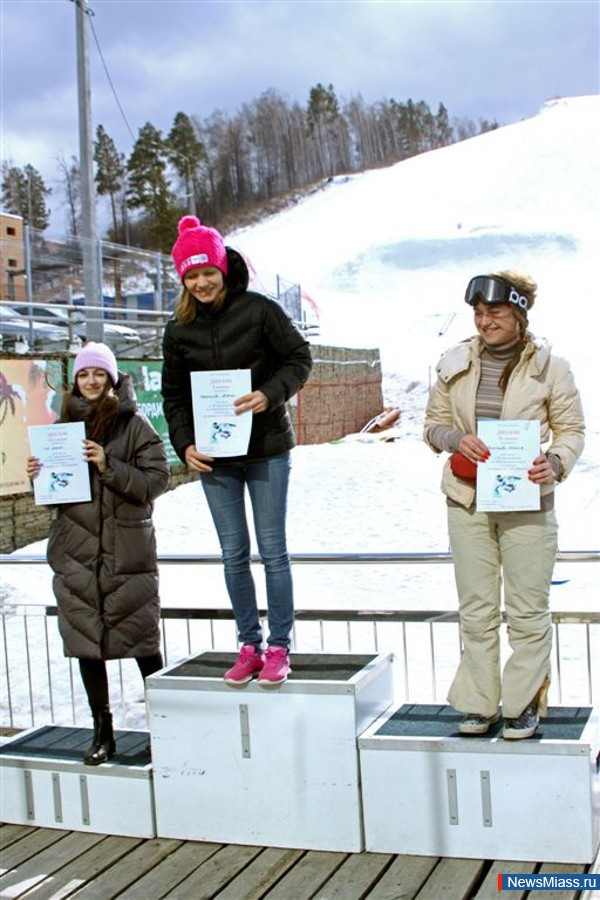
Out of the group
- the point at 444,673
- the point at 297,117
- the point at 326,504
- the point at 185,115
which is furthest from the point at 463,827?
the point at 297,117

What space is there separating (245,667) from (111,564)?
0.72 meters

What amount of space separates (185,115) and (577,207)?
43.7 metres

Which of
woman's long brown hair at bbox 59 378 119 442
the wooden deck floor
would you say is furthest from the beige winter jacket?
woman's long brown hair at bbox 59 378 119 442

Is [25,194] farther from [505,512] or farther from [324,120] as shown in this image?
[505,512]

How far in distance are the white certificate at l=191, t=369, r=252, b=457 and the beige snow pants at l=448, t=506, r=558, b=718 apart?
0.89 metres

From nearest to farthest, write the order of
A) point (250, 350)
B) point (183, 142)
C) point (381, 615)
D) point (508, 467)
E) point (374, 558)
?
point (508, 467) → point (250, 350) → point (381, 615) → point (374, 558) → point (183, 142)

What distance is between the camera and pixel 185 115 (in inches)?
3541

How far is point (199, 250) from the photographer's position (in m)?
3.93

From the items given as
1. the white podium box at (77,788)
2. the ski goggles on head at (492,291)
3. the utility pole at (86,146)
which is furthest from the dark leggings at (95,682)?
the utility pole at (86,146)

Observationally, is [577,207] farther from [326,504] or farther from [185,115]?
[326,504]

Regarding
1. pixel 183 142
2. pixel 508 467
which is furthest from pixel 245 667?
pixel 183 142

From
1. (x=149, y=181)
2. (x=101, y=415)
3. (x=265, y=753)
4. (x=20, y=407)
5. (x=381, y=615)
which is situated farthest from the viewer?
(x=149, y=181)

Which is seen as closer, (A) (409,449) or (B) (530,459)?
(B) (530,459)

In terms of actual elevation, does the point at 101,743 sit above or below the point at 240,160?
below
